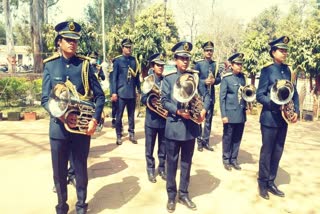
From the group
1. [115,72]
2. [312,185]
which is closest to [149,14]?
[115,72]

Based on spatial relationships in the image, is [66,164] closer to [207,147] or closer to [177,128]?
[177,128]

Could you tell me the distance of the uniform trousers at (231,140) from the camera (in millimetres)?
5930

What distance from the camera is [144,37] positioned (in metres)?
12.3

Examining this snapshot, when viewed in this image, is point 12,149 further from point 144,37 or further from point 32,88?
point 144,37

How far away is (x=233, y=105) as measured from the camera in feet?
19.2

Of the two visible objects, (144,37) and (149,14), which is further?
(149,14)

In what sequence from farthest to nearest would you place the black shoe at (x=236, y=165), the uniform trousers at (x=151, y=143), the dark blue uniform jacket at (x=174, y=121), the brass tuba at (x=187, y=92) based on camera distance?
the black shoe at (x=236, y=165) → the uniform trousers at (x=151, y=143) → the dark blue uniform jacket at (x=174, y=121) → the brass tuba at (x=187, y=92)

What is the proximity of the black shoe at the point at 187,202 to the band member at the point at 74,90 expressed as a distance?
143 cm

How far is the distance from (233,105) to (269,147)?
131 centimetres

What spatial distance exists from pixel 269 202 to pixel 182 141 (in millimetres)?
1740

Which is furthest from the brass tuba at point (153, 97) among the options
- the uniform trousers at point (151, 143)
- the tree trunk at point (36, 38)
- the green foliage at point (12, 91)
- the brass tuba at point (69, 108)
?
the tree trunk at point (36, 38)

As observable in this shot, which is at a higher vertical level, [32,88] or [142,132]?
[32,88]

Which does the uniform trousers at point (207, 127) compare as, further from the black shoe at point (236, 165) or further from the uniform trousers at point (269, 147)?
the uniform trousers at point (269, 147)

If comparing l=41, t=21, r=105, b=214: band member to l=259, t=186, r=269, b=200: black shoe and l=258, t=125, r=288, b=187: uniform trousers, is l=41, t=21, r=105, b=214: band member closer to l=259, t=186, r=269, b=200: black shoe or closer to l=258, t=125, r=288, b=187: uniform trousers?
l=258, t=125, r=288, b=187: uniform trousers
